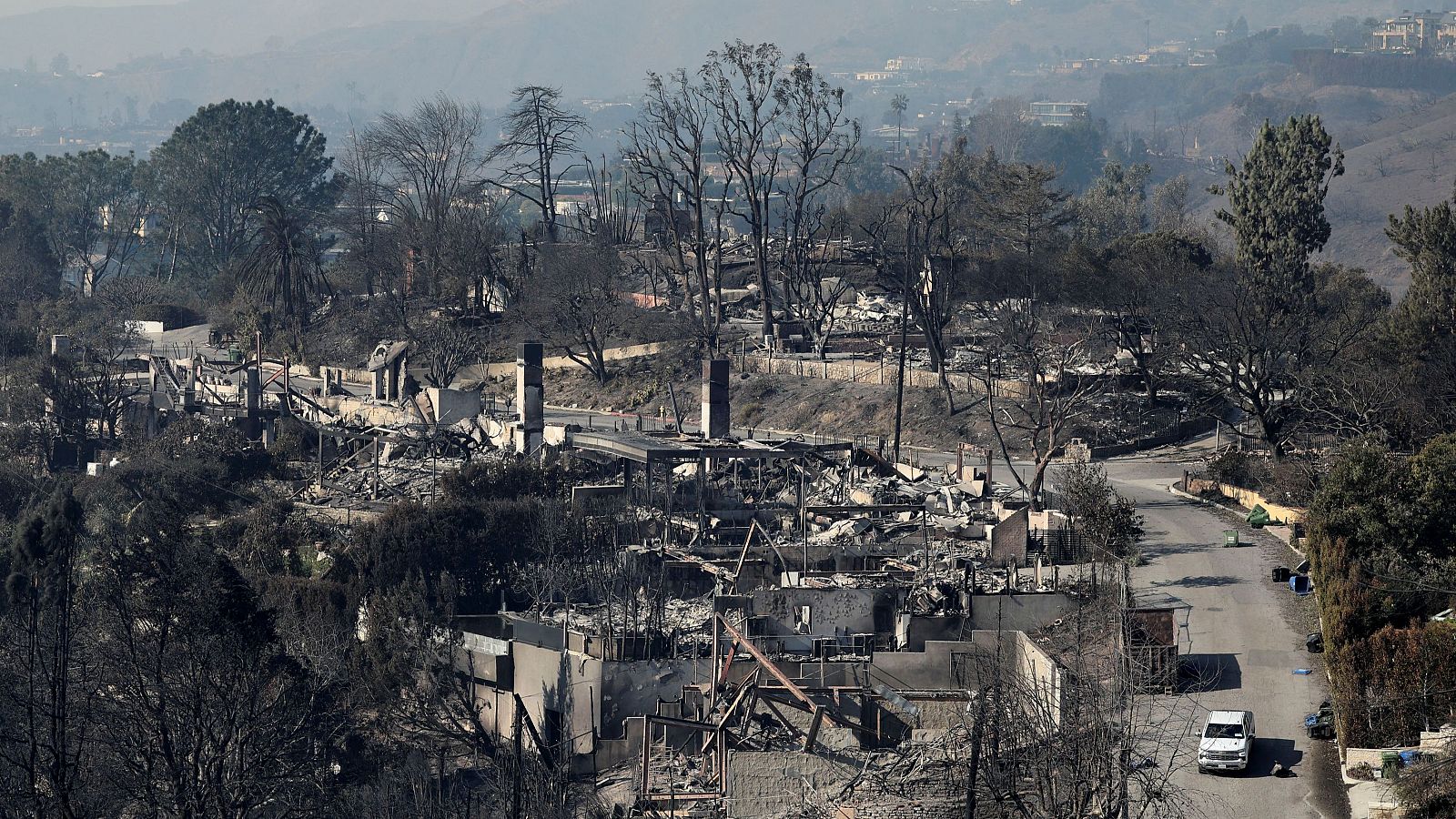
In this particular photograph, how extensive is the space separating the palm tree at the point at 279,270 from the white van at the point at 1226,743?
44802 mm

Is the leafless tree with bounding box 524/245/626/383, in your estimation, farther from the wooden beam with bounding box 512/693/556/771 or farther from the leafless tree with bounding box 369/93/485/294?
the wooden beam with bounding box 512/693/556/771

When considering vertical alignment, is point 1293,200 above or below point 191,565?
above

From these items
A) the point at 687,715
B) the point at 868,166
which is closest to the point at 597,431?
the point at 687,715

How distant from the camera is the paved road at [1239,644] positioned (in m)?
22.2

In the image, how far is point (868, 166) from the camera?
155750 millimetres

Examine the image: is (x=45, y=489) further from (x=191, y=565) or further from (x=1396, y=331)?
(x=1396, y=331)

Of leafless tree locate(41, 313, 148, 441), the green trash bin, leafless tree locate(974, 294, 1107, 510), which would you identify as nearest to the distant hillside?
leafless tree locate(974, 294, 1107, 510)

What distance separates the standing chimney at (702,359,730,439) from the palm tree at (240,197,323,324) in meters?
26.6

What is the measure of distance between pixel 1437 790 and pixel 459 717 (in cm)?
1503

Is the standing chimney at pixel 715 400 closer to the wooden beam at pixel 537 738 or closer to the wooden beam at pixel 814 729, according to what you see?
the wooden beam at pixel 537 738

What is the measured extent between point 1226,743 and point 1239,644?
4758 millimetres

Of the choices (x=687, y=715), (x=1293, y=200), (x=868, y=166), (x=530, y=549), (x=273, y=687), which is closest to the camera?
(x=687, y=715)

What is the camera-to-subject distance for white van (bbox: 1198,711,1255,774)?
2241cm

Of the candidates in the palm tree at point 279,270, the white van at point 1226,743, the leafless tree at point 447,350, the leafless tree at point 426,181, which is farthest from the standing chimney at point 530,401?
the leafless tree at point 426,181
